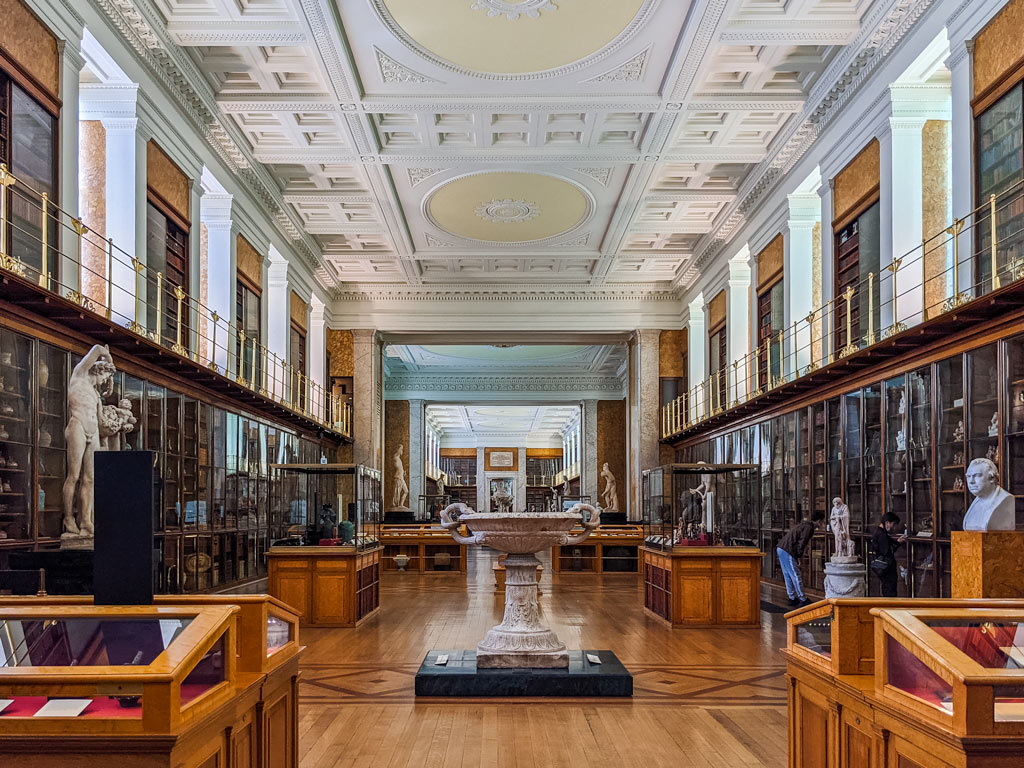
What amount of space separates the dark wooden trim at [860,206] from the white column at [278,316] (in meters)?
10.5

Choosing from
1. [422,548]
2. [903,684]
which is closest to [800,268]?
[422,548]

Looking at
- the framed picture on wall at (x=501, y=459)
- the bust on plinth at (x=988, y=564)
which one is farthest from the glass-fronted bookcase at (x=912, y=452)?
the framed picture on wall at (x=501, y=459)

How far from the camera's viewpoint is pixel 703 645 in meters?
10.1

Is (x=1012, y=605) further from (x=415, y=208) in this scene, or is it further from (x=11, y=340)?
(x=415, y=208)

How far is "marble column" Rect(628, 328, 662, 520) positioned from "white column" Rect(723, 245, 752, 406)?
451 cm

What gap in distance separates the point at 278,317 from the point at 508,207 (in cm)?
504

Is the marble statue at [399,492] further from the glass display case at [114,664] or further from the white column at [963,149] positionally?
the glass display case at [114,664]

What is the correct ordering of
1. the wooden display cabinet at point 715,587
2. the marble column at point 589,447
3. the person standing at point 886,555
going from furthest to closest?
the marble column at point 589,447 → the wooden display cabinet at point 715,587 → the person standing at point 886,555

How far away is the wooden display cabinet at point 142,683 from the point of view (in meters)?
3.09

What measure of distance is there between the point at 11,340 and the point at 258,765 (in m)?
5.33

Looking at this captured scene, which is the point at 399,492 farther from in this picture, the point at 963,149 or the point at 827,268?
the point at 963,149

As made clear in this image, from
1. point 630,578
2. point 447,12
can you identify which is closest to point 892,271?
point 447,12

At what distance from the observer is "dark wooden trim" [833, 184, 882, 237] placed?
1173 centimetres

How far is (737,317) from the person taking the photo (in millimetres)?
19266
